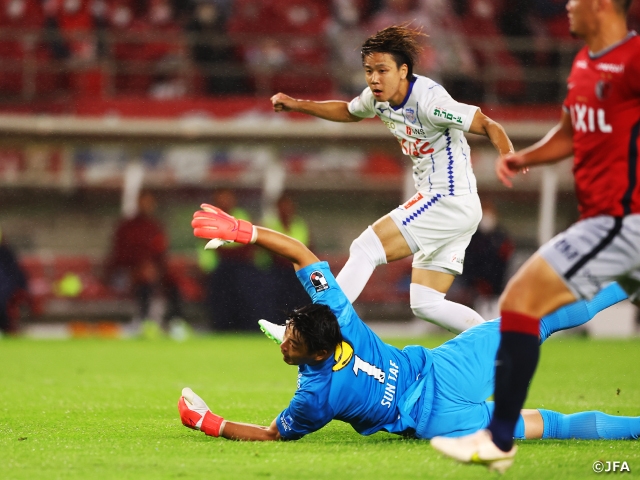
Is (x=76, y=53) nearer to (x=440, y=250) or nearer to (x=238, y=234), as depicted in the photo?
(x=440, y=250)

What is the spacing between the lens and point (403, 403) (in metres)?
5.01

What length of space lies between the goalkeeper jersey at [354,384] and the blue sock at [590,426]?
0.75 meters

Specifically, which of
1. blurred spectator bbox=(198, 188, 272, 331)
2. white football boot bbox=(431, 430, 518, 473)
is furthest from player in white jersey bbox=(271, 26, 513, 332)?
blurred spectator bbox=(198, 188, 272, 331)

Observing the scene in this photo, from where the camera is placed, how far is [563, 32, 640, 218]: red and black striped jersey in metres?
3.93

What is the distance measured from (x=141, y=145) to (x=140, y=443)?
11477 mm

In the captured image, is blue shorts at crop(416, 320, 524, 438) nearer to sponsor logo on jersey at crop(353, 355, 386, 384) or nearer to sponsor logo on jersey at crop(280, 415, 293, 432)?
sponsor logo on jersey at crop(353, 355, 386, 384)

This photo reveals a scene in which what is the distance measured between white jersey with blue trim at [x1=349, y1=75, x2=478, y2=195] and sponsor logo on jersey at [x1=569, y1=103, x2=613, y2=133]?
71.7 inches

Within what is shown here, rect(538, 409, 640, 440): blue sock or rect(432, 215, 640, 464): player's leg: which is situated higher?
rect(432, 215, 640, 464): player's leg

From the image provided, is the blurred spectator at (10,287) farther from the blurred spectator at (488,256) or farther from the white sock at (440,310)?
the white sock at (440,310)

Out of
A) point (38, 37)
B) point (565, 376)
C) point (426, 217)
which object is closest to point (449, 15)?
point (38, 37)

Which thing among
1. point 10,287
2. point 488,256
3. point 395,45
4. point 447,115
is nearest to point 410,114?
point 447,115

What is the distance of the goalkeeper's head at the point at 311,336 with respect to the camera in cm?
469

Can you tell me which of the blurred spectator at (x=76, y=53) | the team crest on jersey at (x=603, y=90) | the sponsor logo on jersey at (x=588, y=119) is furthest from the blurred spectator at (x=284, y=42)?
the team crest on jersey at (x=603, y=90)

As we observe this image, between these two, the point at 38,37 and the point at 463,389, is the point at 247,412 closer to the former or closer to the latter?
the point at 463,389
